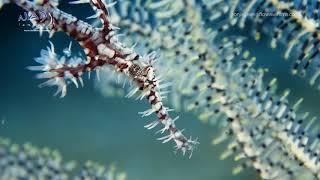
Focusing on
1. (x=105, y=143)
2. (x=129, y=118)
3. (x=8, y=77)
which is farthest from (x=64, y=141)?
(x=8, y=77)

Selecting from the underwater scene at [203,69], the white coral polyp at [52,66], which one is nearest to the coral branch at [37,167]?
the underwater scene at [203,69]

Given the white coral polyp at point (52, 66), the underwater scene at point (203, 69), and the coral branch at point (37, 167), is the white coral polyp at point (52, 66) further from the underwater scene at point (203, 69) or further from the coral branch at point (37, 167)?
the coral branch at point (37, 167)

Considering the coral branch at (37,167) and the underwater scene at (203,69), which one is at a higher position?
the underwater scene at (203,69)

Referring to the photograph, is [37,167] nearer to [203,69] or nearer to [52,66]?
[52,66]

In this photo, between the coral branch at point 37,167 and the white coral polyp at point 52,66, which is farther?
the coral branch at point 37,167

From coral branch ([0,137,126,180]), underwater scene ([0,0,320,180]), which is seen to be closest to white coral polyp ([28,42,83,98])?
underwater scene ([0,0,320,180])

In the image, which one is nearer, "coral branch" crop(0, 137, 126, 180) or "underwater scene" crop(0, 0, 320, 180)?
"underwater scene" crop(0, 0, 320, 180)

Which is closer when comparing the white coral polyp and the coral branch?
the white coral polyp

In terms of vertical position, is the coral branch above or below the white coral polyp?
below

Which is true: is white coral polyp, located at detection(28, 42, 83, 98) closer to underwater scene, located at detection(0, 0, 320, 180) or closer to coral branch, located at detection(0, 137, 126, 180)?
underwater scene, located at detection(0, 0, 320, 180)

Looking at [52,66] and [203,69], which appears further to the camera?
[203,69]

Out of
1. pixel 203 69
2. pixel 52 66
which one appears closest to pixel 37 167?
pixel 52 66
